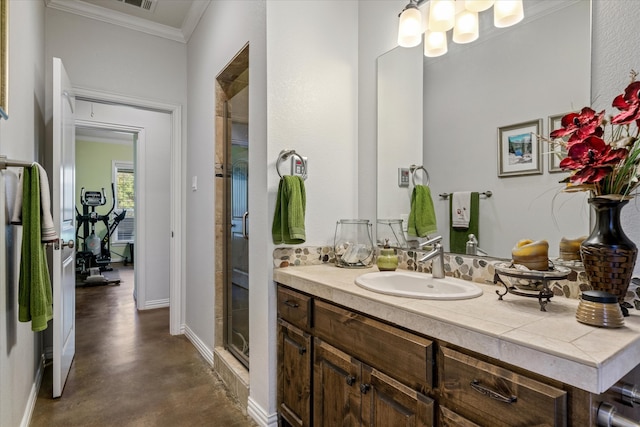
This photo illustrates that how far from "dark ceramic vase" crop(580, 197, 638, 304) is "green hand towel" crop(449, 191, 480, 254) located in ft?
1.73

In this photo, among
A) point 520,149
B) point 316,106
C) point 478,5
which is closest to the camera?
point 520,149

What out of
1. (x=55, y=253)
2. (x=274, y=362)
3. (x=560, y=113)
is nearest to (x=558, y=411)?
(x=560, y=113)

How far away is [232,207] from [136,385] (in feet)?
4.56

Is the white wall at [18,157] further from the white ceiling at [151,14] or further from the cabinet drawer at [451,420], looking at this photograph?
the cabinet drawer at [451,420]

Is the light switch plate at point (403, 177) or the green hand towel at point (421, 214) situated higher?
the light switch plate at point (403, 177)

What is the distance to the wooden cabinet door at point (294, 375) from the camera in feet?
5.16

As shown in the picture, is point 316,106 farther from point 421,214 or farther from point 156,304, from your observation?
point 156,304

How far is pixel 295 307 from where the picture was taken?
5.42 ft

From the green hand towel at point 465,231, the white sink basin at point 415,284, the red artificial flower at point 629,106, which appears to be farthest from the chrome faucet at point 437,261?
the red artificial flower at point 629,106

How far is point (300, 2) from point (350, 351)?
182cm

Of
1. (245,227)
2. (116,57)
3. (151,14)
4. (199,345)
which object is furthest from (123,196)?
(245,227)

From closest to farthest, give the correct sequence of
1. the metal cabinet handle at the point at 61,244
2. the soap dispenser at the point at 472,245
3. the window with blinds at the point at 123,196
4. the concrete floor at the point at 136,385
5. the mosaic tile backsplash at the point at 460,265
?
the mosaic tile backsplash at the point at 460,265 < the soap dispenser at the point at 472,245 < the concrete floor at the point at 136,385 < the metal cabinet handle at the point at 61,244 < the window with blinds at the point at 123,196

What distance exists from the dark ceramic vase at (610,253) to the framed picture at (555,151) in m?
0.29

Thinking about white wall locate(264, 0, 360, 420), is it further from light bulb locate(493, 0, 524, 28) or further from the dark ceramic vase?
the dark ceramic vase
